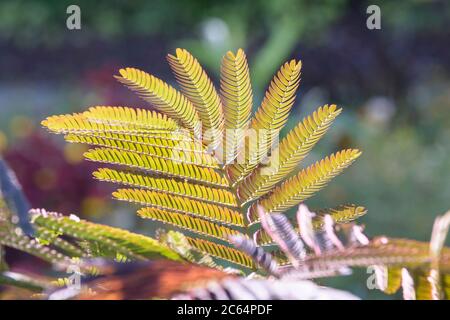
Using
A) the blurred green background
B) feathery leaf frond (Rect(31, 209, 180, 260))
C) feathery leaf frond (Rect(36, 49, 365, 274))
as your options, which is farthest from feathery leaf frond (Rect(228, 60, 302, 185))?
the blurred green background

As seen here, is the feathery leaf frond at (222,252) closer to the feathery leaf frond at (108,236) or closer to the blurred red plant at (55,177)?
the feathery leaf frond at (108,236)

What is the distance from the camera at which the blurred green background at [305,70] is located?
420cm

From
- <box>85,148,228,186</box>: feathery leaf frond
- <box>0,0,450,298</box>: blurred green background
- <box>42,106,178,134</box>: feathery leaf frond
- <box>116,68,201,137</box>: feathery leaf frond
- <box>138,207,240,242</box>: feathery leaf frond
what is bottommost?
<box>138,207,240,242</box>: feathery leaf frond

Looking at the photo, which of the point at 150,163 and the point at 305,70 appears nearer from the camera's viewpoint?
the point at 150,163

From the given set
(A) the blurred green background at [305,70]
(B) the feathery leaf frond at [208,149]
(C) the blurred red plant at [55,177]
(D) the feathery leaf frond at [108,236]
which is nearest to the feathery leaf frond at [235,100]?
(B) the feathery leaf frond at [208,149]

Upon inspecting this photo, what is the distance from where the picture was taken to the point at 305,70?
684cm

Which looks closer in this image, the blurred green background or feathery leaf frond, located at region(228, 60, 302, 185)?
feathery leaf frond, located at region(228, 60, 302, 185)

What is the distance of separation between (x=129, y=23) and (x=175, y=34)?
1.45 ft

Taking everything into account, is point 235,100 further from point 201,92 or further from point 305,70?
point 305,70

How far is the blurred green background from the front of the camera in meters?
4.20

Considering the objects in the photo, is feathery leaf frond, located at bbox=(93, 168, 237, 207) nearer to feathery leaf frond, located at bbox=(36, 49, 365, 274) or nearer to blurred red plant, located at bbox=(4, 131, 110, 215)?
feathery leaf frond, located at bbox=(36, 49, 365, 274)

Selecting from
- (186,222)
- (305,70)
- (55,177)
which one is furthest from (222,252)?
(305,70)
